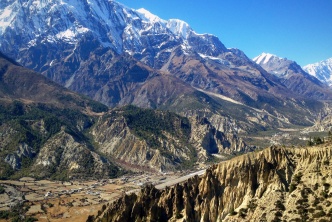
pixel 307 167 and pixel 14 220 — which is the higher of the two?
pixel 307 167

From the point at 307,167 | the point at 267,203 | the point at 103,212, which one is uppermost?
the point at 307,167

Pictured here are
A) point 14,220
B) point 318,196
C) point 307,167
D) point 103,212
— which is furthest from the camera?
point 14,220

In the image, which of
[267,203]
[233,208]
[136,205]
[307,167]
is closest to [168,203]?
[136,205]

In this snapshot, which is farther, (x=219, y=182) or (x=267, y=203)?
(x=219, y=182)

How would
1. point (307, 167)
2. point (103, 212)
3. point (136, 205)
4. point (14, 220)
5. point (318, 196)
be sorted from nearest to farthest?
point (318, 196) → point (307, 167) → point (136, 205) → point (103, 212) → point (14, 220)

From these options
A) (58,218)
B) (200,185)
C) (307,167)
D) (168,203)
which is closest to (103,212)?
(168,203)

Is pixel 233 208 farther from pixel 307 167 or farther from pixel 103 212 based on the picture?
pixel 103 212

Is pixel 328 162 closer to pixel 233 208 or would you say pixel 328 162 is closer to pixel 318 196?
pixel 318 196
